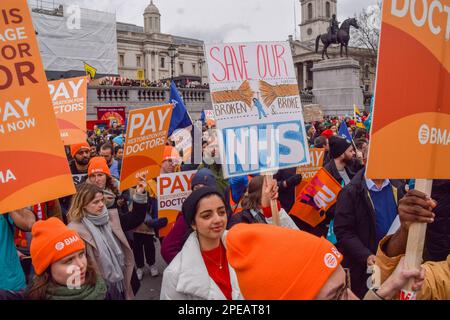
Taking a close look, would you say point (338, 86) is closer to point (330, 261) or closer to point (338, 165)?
Result: point (338, 165)

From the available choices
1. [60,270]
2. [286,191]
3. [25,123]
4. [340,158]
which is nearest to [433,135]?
[60,270]

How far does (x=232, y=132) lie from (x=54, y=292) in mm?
1740

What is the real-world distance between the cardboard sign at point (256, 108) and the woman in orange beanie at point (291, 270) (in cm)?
165

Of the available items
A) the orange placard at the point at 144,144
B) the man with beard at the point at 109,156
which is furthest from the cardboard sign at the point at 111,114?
the orange placard at the point at 144,144

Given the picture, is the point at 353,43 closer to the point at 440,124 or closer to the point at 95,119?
the point at 95,119

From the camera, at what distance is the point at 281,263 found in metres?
1.73

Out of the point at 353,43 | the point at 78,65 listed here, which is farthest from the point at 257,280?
the point at 353,43

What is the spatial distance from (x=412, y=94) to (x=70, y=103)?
5396 millimetres

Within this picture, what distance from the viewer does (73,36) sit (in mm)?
32000

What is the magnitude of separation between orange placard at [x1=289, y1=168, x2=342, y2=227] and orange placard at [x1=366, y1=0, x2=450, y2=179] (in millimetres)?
2607

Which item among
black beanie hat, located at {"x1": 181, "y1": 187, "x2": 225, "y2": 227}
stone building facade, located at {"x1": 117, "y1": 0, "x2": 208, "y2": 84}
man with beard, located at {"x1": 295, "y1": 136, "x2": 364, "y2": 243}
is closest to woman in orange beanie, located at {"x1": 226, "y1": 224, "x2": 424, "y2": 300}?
black beanie hat, located at {"x1": 181, "y1": 187, "x2": 225, "y2": 227}

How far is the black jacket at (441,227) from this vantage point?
3418mm

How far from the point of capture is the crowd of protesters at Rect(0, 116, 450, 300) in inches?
69.5

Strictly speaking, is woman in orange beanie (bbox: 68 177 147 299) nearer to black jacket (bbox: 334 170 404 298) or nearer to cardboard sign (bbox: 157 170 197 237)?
cardboard sign (bbox: 157 170 197 237)
